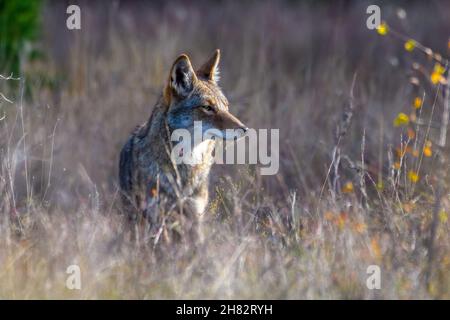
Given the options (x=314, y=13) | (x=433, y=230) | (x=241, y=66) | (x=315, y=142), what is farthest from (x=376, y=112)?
(x=314, y=13)

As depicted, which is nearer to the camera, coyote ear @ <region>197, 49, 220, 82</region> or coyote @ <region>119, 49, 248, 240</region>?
coyote @ <region>119, 49, 248, 240</region>

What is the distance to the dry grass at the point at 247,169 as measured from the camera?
4.65 meters

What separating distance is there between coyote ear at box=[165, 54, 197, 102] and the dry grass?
0.92 metres

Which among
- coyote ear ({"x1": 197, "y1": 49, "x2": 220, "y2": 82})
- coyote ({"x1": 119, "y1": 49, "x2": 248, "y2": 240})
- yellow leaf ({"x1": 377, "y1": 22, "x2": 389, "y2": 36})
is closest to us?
yellow leaf ({"x1": 377, "y1": 22, "x2": 389, "y2": 36})

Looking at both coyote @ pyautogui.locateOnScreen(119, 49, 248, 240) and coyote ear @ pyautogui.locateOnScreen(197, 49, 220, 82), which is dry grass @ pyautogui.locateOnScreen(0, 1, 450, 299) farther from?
coyote ear @ pyautogui.locateOnScreen(197, 49, 220, 82)

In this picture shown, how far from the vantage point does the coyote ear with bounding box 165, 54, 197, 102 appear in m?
6.20

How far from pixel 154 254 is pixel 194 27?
9.11m

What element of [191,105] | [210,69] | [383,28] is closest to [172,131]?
[191,105]

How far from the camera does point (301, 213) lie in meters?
6.20

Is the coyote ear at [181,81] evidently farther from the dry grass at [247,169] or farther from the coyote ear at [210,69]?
the dry grass at [247,169]

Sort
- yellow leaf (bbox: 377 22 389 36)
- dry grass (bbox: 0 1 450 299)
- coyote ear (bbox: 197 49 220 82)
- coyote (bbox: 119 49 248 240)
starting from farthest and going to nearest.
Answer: coyote ear (bbox: 197 49 220 82), coyote (bbox: 119 49 248 240), dry grass (bbox: 0 1 450 299), yellow leaf (bbox: 377 22 389 36)

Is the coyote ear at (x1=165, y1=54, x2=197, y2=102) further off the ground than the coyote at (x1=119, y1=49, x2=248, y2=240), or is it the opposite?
the coyote ear at (x1=165, y1=54, x2=197, y2=102)

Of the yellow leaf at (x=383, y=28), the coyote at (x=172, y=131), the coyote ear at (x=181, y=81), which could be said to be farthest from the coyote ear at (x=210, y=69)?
the yellow leaf at (x=383, y=28)

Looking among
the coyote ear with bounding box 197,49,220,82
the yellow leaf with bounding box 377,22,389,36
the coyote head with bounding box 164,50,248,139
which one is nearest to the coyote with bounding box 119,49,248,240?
the coyote head with bounding box 164,50,248,139
